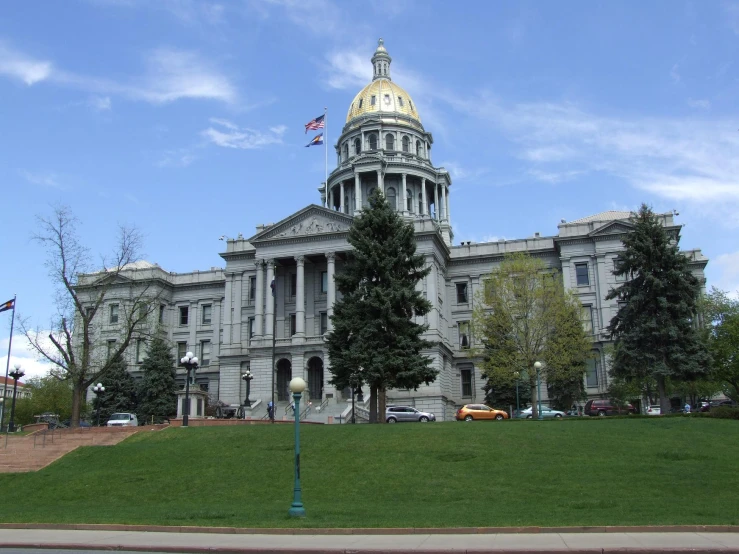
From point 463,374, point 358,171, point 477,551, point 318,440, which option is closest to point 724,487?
point 477,551

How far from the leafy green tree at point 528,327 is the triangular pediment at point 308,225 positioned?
18596mm

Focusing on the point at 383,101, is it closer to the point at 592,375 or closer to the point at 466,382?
the point at 466,382

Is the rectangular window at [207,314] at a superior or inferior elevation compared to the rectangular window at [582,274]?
inferior

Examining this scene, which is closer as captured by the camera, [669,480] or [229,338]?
[669,480]

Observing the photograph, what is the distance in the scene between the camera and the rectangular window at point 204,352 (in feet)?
273

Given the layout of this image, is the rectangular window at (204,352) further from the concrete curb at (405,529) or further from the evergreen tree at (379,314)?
the concrete curb at (405,529)

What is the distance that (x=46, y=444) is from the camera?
3750 centimetres

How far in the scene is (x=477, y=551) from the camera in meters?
15.7

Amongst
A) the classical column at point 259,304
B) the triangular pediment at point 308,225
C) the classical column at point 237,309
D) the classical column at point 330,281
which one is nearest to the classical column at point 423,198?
the triangular pediment at point 308,225

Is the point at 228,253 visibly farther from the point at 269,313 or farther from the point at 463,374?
the point at 463,374

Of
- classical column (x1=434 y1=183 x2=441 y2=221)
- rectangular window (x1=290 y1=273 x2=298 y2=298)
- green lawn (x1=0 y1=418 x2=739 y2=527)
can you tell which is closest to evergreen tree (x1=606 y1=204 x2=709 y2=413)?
green lawn (x1=0 y1=418 x2=739 y2=527)

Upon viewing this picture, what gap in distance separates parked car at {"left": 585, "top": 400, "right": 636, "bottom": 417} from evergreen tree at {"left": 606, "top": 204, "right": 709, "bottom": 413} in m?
9.55

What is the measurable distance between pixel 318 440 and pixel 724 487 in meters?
16.6

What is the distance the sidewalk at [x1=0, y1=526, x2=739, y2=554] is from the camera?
15.7m
